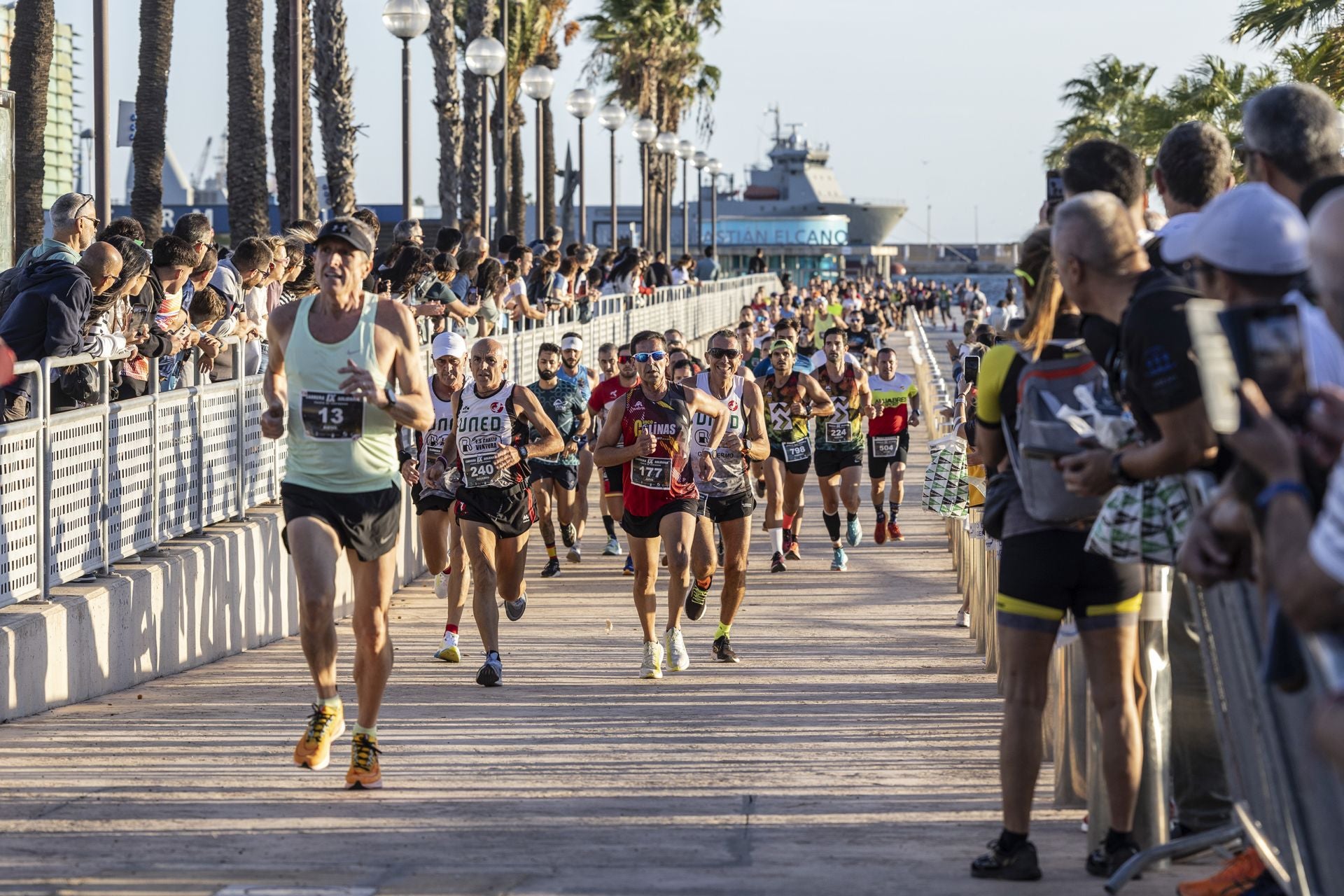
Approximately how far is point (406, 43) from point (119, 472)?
10849mm

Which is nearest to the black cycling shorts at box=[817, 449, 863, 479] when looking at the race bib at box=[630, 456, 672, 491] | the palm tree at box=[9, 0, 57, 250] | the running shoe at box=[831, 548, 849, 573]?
the running shoe at box=[831, 548, 849, 573]

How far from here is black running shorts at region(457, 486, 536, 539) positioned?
10.7 metres

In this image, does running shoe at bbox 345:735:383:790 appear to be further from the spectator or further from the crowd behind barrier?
the spectator

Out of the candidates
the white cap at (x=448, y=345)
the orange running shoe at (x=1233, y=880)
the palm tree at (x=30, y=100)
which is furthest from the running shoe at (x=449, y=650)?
the palm tree at (x=30, y=100)

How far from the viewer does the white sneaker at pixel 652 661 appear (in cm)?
1064

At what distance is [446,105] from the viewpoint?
3309cm

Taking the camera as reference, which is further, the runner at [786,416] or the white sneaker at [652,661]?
the runner at [786,416]

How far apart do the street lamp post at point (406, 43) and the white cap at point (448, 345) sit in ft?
21.0

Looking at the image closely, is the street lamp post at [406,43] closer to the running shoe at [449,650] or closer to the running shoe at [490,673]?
the running shoe at [449,650]

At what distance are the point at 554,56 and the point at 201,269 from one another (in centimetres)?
3846

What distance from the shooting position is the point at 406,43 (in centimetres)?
1988

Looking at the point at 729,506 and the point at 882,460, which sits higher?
the point at 729,506

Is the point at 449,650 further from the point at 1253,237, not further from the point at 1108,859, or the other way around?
the point at 1253,237

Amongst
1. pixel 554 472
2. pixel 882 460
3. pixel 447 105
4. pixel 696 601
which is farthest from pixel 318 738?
pixel 447 105
